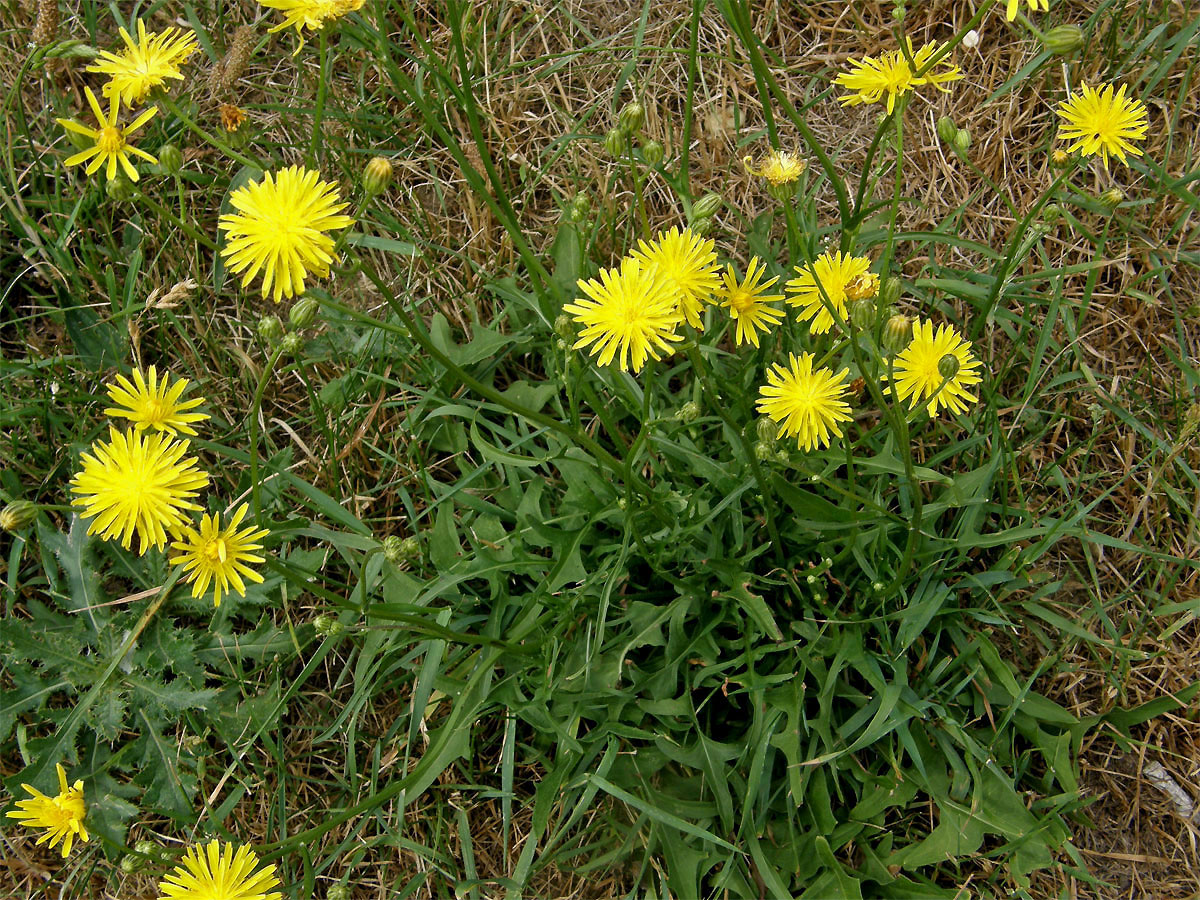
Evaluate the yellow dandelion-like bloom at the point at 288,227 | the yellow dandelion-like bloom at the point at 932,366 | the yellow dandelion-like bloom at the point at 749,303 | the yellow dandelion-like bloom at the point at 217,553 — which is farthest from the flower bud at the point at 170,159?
the yellow dandelion-like bloom at the point at 932,366

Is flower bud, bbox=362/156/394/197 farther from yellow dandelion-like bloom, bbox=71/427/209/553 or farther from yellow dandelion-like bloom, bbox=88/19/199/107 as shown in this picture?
yellow dandelion-like bloom, bbox=71/427/209/553

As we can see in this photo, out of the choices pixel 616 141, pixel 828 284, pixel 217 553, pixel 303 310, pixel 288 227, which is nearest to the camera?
pixel 288 227

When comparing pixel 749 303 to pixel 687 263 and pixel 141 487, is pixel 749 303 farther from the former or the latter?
pixel 141 487

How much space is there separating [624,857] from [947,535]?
126cm

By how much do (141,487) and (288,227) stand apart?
66cm

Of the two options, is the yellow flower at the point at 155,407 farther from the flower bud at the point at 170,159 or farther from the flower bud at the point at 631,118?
the flower bud at the point at 631,118

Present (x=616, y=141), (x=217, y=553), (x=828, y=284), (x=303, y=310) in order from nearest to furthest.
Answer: (x=303, y=310) < (x=217, y=553) < (x=616, y=141) < (x=828, y=284)

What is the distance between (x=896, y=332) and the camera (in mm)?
1883

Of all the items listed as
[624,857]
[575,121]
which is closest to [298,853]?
[624,857]

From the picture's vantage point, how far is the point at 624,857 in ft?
8.38

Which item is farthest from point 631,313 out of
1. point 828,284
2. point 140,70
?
point 140,70

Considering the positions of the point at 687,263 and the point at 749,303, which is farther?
the point at 749,303

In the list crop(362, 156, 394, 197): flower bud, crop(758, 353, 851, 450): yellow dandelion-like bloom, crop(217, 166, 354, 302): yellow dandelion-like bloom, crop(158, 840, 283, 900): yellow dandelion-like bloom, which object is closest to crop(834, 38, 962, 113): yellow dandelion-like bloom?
crop(758, 353, 851, 450): yellow dandelion-like bloom

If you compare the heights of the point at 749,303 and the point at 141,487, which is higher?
the point at 749,303
